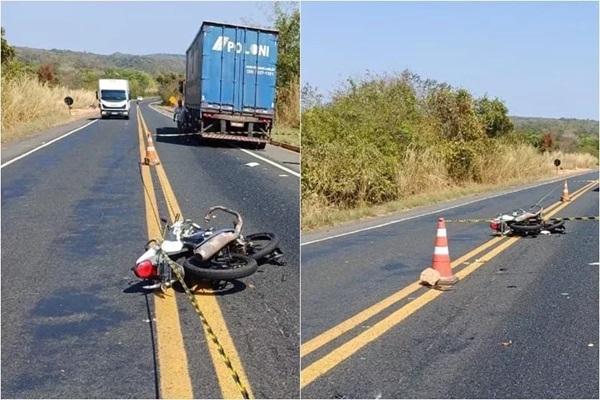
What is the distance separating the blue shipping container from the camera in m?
21.6

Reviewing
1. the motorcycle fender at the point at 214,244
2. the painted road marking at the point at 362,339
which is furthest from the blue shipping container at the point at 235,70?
the motorcycle fender at the point at 214,244

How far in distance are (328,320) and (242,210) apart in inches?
171

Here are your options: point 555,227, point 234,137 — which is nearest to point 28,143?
point 234,137

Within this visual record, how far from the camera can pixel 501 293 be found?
762 centimetres

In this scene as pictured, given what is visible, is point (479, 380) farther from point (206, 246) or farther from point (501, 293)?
point (501, 293)

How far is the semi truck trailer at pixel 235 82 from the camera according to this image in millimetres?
21609

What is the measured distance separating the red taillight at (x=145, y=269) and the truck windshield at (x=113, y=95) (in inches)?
1551

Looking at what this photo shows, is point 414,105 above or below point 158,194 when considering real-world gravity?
above

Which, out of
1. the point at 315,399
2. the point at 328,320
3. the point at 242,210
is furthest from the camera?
the point at 242,210

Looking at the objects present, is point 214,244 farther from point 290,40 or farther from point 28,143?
point 28,143

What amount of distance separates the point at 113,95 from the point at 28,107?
1400cm

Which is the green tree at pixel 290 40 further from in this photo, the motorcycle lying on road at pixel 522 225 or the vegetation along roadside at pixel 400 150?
the motorcycle lying on road at pixel 522 225

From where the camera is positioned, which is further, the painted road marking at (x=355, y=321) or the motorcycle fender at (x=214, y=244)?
the motorcycle fender at (x=214, y=244)

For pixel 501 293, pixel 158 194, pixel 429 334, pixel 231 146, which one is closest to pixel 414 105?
pixel 231 146
